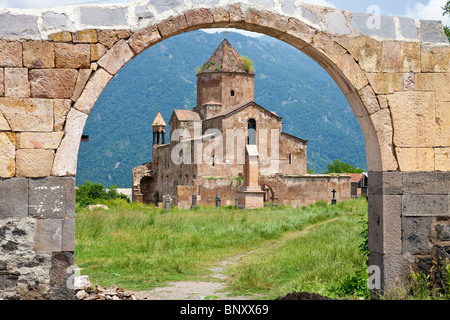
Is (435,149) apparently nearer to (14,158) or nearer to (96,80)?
(96,80)

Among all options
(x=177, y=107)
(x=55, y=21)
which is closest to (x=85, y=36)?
(x=55, y=21)

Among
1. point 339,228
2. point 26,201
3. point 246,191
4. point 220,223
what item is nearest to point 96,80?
point 26,201

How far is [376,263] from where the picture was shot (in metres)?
5.53

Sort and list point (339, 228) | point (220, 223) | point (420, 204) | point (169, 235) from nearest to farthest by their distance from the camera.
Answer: point (420, 204) < point (169, 235) < point (339, 228) < point (220, 223)

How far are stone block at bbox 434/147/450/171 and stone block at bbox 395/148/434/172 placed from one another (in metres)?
0.06

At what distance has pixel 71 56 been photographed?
5027 mm

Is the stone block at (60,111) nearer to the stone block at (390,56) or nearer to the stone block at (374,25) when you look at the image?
the stone block at (374,25)

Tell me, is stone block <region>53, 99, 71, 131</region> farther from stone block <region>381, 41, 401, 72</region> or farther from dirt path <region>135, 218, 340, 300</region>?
stone block <region>381, 41, 401, 72</region>

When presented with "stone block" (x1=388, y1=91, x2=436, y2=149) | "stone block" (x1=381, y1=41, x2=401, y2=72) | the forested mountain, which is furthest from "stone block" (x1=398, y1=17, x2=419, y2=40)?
the forested mountain

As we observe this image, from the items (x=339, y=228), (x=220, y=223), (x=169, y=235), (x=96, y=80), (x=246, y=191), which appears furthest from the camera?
(x=246, y=191)

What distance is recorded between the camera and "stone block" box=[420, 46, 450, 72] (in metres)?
5.66

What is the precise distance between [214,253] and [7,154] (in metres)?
5.68
